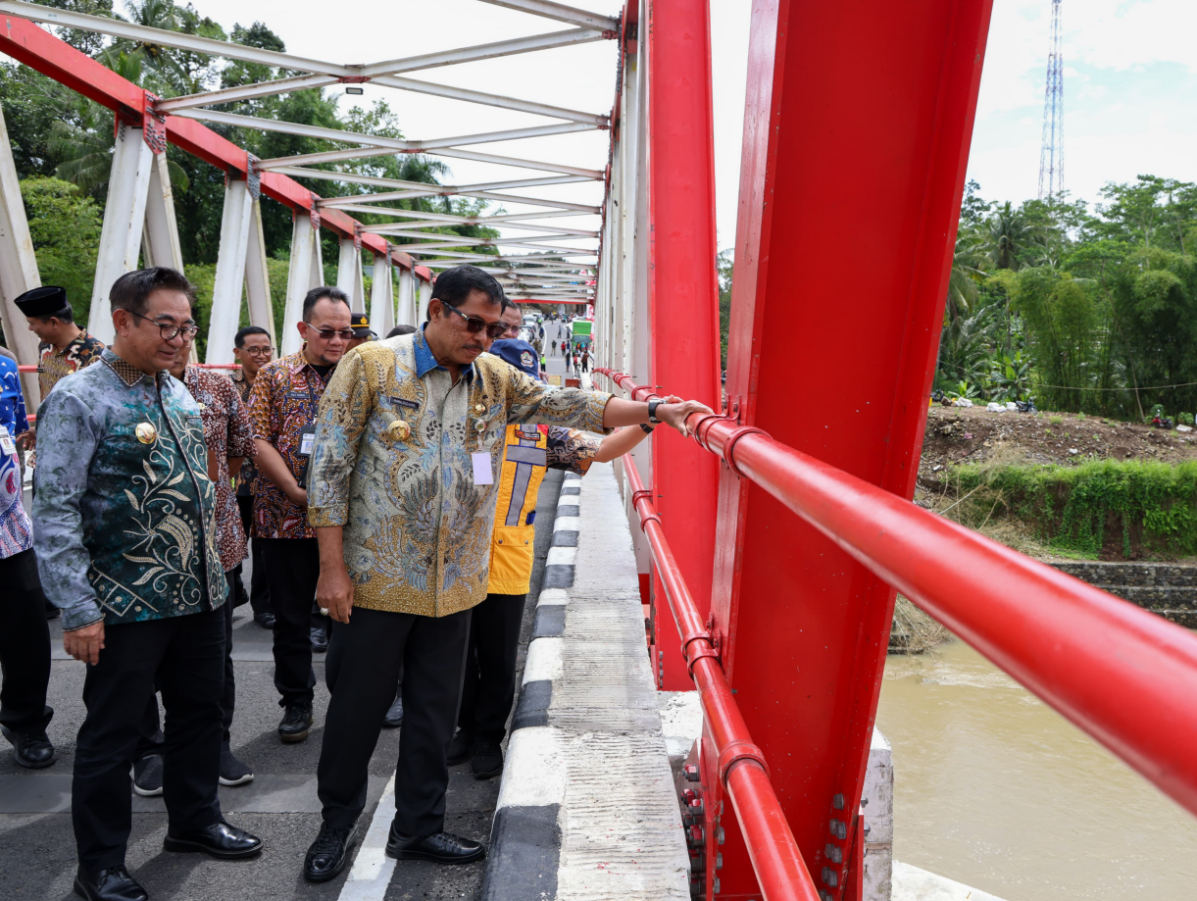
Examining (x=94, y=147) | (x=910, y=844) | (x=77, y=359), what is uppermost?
(x=94, y=147)

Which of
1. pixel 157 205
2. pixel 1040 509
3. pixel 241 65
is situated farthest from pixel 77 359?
pixel 241 65

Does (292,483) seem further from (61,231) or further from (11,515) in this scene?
(61,231)

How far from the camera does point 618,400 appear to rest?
2.82 metres

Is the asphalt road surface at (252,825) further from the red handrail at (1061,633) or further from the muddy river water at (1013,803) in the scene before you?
the muddy river water at (1013,803)

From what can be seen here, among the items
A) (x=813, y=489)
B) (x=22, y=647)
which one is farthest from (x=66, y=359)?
(x=813, y=489)

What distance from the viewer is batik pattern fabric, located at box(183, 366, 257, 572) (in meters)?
3.35

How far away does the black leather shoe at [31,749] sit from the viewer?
3396mm

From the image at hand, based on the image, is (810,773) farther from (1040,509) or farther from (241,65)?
(241,65)

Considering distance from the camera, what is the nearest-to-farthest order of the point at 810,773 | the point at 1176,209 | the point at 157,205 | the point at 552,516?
1. the point at 810,773
2. the point at 157,205
3. the point at 552,516
4. the point at 1176,209

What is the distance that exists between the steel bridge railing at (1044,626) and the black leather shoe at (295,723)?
10.3 feet

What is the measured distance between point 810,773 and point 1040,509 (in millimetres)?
23414

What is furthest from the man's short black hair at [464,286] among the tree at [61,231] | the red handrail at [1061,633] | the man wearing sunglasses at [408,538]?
the tree at [61,231]

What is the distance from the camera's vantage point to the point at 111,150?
1163 inches

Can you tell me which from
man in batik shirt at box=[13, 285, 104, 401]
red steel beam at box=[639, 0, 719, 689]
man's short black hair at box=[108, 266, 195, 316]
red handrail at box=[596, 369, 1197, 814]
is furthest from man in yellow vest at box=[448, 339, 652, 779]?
red handrail at box=[596, 369, 1197, 814]
